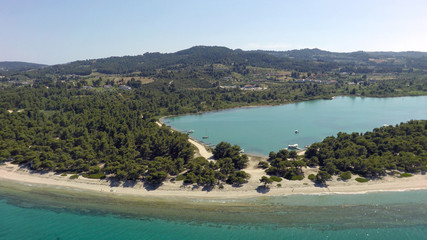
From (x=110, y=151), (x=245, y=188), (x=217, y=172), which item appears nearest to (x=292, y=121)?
(x=217, y=172)

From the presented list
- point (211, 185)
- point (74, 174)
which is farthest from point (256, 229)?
point (74, 174)

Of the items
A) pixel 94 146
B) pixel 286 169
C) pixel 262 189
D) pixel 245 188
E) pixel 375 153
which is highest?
pixel 94 146

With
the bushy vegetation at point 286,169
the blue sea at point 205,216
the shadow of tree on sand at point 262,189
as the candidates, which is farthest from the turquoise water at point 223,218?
the bushy vegetation at point 286,169

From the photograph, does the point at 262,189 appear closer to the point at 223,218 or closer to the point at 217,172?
the point at 217,172

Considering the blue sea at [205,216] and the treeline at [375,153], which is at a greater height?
the treeline at [375,153]

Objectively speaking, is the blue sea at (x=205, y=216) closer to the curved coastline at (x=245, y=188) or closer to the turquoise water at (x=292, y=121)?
the curved coastline at (x=245, y=188)

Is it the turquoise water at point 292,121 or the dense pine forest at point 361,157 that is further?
the turquoise water at point 292,121
